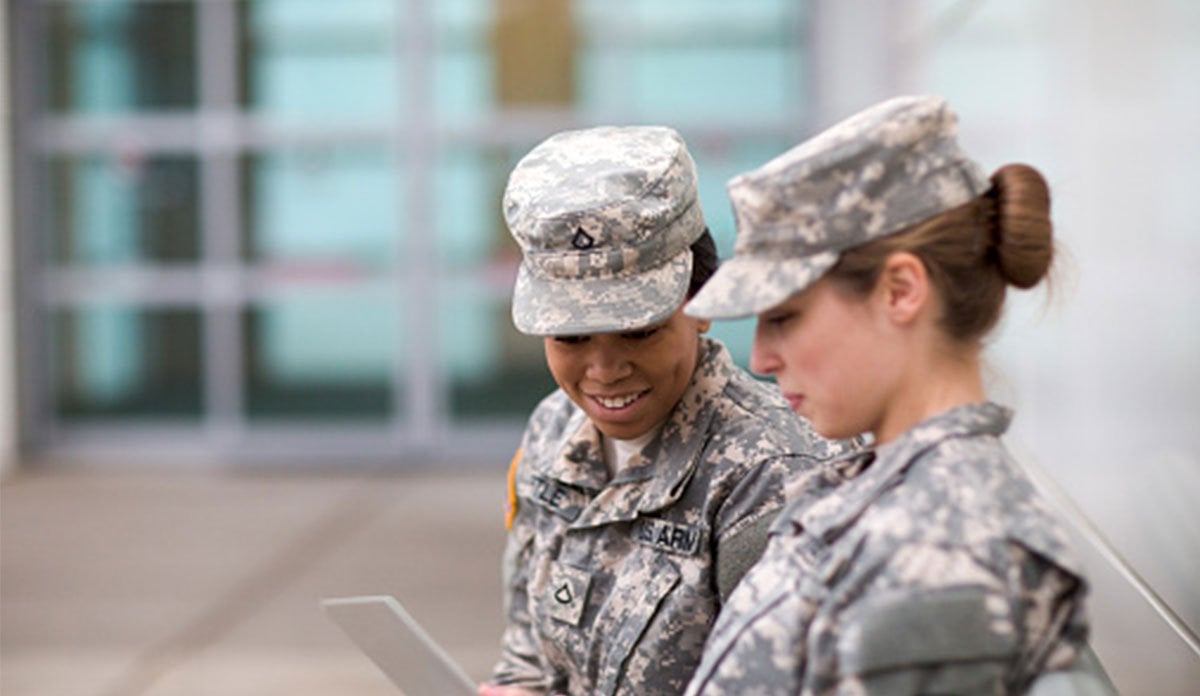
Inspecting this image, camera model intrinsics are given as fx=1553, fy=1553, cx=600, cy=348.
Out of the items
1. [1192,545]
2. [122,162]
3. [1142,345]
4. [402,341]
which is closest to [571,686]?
[1192,545]

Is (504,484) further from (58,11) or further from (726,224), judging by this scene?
(58,11)

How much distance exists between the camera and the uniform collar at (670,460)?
1878mm

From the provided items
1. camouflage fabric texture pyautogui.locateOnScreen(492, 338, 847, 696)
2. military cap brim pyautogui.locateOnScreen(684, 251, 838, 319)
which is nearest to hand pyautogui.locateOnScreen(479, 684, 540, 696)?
camouflage fabric texture pyautogui.locateOnScreen(492, 338, 847, 696)

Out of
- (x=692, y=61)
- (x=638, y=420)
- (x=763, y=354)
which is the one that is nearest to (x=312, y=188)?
(x=692, y=61)

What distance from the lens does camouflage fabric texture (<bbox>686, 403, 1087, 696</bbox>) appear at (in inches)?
48.1

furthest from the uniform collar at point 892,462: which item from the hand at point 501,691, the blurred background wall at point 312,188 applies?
the blurred background wall at point 312,188

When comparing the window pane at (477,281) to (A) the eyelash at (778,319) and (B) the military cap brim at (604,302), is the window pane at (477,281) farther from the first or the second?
(A) the eyelash at (778,319)

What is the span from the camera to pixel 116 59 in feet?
29.0

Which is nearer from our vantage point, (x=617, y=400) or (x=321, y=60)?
(x=617, y=400)

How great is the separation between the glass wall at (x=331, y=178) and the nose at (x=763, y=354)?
733 centimetres

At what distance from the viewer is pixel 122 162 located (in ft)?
29.1

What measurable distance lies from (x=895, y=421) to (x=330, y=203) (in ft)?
25.4

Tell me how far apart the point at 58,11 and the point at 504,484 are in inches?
148

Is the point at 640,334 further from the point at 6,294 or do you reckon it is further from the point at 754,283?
the point at 6,294
